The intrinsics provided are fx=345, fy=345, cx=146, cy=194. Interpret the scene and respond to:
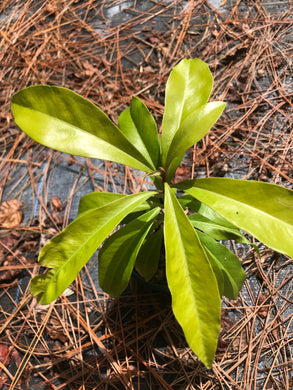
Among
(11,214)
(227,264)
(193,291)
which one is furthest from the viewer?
(11,214)

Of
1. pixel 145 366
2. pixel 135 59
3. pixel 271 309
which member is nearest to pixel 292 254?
pixel 271 309

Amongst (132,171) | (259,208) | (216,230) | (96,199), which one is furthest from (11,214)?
(259,208)

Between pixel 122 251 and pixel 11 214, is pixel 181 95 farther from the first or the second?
pixel 11 214

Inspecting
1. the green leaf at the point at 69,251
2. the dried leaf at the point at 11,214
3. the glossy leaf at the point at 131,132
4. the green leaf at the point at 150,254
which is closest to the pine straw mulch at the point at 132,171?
the dried leaf at the point at 11,214

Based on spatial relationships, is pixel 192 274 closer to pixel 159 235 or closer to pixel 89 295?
pixel 159 235

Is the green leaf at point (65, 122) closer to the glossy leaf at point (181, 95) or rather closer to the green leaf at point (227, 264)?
the glossy leaf at point (181, 95)

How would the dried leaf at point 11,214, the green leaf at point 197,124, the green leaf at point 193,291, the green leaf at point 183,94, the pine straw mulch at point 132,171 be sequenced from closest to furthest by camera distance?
the green leaf at point 193,291 < the green leaf at point 197,124 < the green leaf at point 183,94 < the pine straw mulch at point 132,171 < the dried leaf at point 11,214

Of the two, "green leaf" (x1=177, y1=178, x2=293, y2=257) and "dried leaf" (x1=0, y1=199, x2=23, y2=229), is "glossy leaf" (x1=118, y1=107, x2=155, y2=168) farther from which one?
"dried leaf" (x1=0, y1=199, x2=23, y2=229)

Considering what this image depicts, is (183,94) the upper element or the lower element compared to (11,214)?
upper
